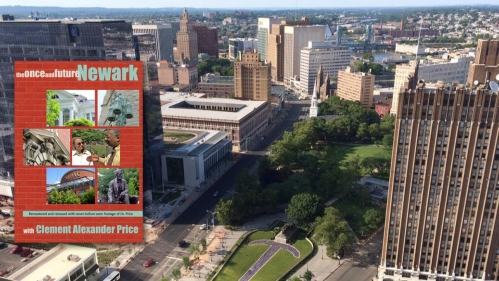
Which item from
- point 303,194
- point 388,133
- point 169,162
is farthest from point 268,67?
point 303,194

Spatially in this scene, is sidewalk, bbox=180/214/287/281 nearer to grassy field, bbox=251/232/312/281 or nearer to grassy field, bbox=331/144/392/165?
grassy field, bbox=251/232/312/281

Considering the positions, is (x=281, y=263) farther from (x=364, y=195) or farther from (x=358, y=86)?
(x=358, y=86)

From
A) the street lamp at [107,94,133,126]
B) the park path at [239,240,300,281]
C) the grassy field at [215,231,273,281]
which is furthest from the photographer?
the park path at [239,240,300,281]

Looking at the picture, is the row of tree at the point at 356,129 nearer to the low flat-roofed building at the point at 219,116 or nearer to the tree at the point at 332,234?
the low flat-roofed building at the point at 219,116

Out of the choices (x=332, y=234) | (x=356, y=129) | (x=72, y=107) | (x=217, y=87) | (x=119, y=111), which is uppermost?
(x=72, y=107)

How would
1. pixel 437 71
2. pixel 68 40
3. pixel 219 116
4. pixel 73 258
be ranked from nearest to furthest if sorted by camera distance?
pixel 73 258 < pixel 68 40 < pixel 219 116 < pixel 437 71

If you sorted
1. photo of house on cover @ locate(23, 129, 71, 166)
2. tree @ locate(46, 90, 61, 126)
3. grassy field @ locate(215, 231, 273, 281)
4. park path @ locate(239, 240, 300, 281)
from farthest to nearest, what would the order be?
park path @ locate(239, 240, 300, 281) < grassy field @ locate(215, 231, 273, 281) < tree @ locate(46, 90, 61, 126) < photo of house on cover @ locate(23, 129, 71, 166)

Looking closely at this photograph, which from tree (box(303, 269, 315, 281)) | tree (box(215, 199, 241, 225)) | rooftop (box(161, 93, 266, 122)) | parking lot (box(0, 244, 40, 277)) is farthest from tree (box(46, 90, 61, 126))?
rooftop (box(161, 93, 266, 122))

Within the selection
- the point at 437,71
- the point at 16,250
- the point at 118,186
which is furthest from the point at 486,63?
the point at 437,71
